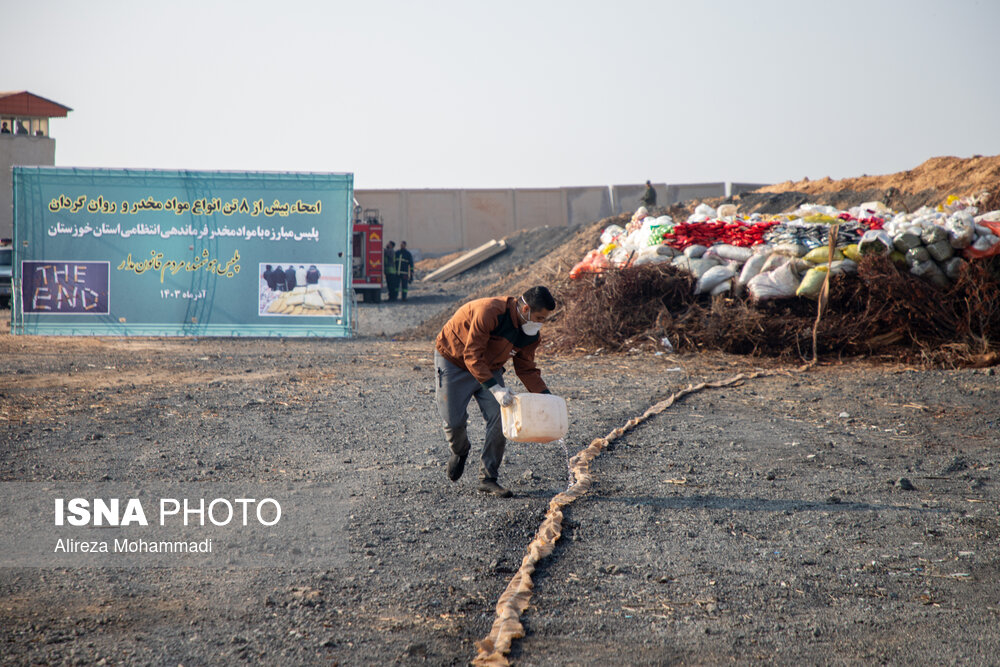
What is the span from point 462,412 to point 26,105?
42.9 metres

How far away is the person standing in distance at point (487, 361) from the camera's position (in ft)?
15.0

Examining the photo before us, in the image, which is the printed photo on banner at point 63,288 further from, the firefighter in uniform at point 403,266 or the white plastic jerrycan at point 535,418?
the white plastic jerrycan at point 535,418

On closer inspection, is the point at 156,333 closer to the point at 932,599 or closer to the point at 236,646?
the point at 236,646

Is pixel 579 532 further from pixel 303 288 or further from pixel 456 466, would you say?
pixel 303 288

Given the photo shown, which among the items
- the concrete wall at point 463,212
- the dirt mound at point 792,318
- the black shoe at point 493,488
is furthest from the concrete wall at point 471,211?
the black shoe at point 493,488

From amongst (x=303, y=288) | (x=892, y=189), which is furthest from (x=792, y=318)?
(x=892, y=189)

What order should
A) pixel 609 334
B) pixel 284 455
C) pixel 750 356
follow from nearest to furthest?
1. pixel 284 455
2. pixel 750 356
3. pixel 609 334

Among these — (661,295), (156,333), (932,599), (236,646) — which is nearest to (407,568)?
(236,646)

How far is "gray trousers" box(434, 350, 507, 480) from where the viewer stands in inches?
193

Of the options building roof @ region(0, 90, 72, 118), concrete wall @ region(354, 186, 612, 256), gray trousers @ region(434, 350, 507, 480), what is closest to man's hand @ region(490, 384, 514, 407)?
gray trousers @ region(434, 350, 507, 480)

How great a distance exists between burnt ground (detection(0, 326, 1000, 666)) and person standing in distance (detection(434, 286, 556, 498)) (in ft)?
1.01

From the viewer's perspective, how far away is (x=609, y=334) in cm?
1190

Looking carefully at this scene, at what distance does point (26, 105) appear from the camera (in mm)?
39812

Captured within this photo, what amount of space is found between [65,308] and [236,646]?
11572 millimetres
